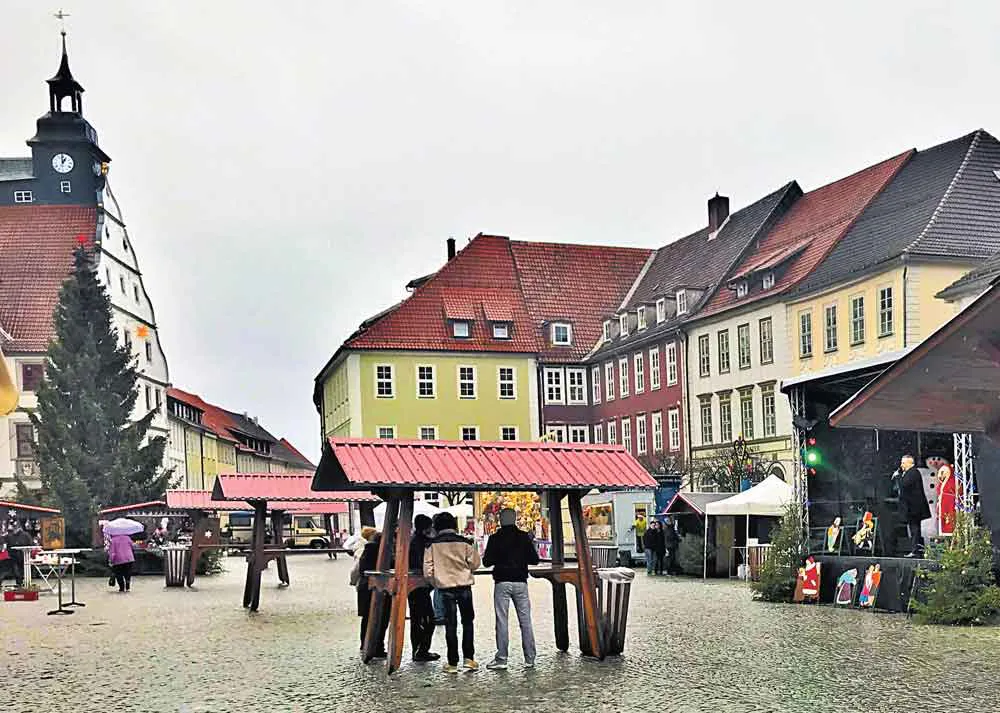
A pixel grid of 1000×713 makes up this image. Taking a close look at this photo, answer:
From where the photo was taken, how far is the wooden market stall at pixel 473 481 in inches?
550

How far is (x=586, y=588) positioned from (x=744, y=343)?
1493 inches

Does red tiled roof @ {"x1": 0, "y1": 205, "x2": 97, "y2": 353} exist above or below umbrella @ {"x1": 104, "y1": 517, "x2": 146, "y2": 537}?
above

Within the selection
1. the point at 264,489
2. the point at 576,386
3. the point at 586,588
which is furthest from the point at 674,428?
the point at 586,588

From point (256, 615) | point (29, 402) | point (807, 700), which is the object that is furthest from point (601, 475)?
point (29, 402)

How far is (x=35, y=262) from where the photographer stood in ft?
226

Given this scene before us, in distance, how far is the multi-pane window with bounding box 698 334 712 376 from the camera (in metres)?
54.5

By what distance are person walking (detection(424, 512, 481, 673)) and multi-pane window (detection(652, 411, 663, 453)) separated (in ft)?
147

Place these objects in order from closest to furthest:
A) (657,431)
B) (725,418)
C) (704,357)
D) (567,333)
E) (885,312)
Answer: (885,312) < (725,418) < (704,357) < (657,431) < (567,333)

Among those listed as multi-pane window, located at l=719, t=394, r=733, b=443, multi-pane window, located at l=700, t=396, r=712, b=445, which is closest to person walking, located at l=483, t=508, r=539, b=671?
multi-pane window, located at l=719, t=394, r=733, b=443

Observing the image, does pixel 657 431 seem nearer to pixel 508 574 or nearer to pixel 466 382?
pixel 466 382

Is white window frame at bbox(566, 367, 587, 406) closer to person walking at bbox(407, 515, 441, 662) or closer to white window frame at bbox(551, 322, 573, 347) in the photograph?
white window frame at bbox(551, 322, 573, 347)

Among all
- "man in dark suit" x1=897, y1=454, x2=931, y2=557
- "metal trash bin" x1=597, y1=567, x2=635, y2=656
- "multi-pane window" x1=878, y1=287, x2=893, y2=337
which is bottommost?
"metal trash bin" x1=597, y1=567, x2=635, y2=656

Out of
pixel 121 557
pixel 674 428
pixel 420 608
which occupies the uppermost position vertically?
pixel 674 428

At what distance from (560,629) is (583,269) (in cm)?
5626
